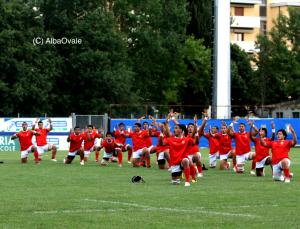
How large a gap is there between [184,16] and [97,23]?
424 inches

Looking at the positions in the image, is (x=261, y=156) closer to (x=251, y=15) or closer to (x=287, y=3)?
(x=287, y=3)

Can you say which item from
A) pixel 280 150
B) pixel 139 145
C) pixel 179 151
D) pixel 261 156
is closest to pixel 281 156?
pixel 280 150

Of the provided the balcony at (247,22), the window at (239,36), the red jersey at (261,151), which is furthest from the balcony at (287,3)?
the red jersey at (261,151)

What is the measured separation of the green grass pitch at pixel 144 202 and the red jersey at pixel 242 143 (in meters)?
2.82

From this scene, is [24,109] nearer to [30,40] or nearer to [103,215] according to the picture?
[30,40]

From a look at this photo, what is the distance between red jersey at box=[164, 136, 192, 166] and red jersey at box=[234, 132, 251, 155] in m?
7.59

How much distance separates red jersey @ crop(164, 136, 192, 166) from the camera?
22234 millimetres

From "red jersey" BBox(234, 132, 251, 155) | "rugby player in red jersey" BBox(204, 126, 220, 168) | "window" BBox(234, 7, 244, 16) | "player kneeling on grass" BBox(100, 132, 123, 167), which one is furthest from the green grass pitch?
"window" BBox(234, 7, 244, 16)

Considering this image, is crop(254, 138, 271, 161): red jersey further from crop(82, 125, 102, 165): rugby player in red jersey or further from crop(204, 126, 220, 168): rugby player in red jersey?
crop(82, 125, 102, 165): rugby player in red jersey

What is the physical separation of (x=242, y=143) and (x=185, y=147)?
7751mm

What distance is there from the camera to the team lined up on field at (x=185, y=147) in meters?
22.5

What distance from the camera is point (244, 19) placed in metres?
107

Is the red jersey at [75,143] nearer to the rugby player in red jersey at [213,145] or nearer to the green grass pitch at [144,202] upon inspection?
the rugby player in red jersey at [213,145]

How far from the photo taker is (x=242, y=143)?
29.7m
